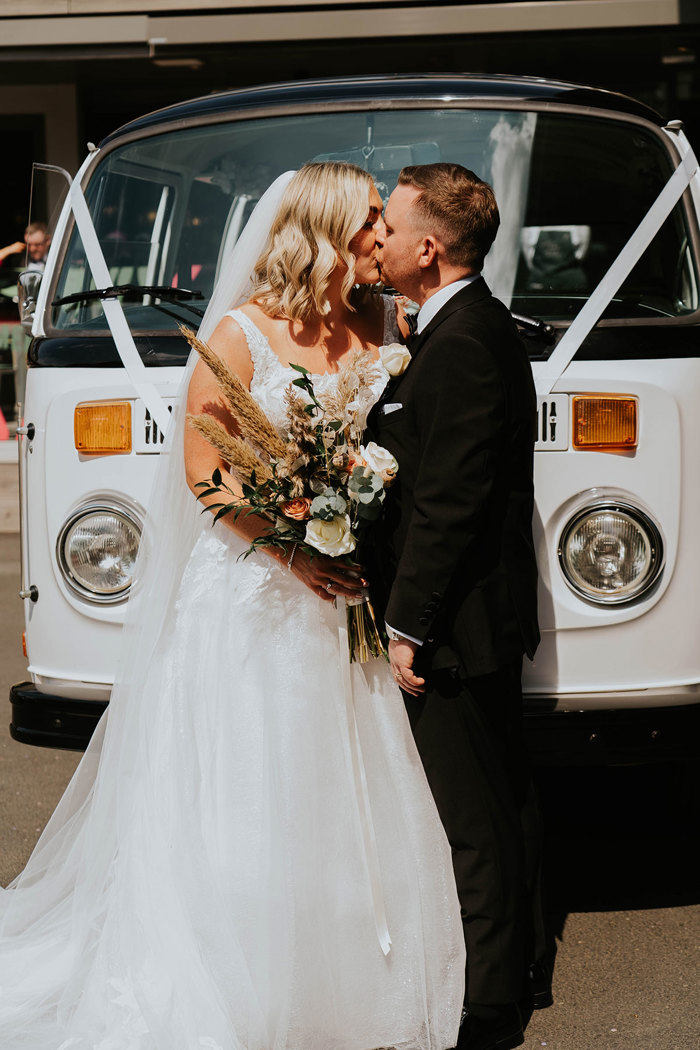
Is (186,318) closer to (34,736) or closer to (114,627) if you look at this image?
(114,627)

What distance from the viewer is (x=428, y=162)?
12.5ft

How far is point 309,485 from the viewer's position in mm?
2789

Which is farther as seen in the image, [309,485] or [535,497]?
[535,497]

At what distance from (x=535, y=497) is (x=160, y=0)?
8.90 metres

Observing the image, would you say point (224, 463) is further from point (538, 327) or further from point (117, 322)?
point (538, 327)

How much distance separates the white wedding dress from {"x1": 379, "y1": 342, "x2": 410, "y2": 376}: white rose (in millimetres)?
147

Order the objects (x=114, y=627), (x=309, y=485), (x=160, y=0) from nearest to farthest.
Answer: (x=309, y=485)
(x=114, y=627)
(x=160, y=0)

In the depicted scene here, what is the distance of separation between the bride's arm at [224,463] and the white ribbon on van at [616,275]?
0.78 metres

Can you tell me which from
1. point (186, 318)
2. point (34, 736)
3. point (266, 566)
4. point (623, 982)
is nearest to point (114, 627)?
point (34, 736)

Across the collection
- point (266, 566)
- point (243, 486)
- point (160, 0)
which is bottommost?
point (266, 566)

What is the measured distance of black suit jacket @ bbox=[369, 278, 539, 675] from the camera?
2.62m

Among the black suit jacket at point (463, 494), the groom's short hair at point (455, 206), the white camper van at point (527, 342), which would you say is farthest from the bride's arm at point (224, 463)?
the groom's short hair at point (455, 206)

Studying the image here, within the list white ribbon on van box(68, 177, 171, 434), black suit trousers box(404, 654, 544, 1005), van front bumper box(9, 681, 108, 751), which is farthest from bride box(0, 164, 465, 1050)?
van front bumper box(9, 681, 108, 751)

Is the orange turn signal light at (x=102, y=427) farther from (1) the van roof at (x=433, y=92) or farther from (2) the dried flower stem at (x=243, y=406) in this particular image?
(1) the van roof at (x=433, y=92)
